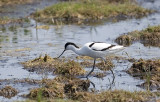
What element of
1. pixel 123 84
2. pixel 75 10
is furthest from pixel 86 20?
pixel 123 84

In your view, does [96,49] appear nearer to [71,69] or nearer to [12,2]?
[71,69]

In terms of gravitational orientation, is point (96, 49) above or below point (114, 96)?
above

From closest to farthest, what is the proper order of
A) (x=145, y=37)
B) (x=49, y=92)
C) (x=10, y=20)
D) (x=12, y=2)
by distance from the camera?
1. (x=49, y=92)
2. (x=145, y=37)
3. (x=10, y=20)
4. (x=12, y=2)

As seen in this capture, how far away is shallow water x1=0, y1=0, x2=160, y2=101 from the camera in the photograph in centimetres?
1049

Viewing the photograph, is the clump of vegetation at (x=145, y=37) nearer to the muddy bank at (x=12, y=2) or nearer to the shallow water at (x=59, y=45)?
the shallow water at (x=59, y=45)

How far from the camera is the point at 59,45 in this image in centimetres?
1465

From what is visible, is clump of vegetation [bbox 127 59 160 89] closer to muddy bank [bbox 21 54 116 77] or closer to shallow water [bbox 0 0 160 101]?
shallow water [bbox 0 0 160 101]

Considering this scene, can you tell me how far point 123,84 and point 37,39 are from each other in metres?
6.31

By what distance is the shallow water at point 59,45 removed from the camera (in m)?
10.5

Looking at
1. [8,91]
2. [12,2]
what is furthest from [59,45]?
[12,2]

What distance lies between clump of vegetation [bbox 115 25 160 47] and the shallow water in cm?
30

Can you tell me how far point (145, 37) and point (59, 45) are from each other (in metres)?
2.95

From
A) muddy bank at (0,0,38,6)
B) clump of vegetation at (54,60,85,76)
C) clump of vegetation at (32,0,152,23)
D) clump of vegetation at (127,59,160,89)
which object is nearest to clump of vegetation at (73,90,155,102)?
clump of vegetation at (127,59,160,89)

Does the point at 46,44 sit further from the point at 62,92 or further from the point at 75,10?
the point at 62,92
